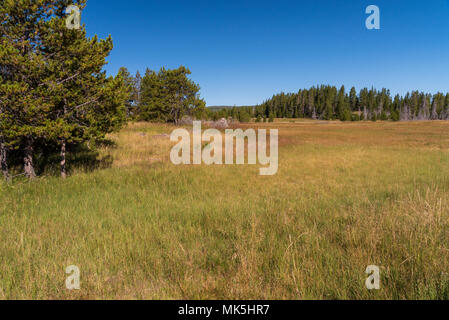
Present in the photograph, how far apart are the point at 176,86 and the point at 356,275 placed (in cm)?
4134

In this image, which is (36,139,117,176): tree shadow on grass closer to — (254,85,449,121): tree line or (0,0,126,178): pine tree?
(0,0,126,178): pine tree

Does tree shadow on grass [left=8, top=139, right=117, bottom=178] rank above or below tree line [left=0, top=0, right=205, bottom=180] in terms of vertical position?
below

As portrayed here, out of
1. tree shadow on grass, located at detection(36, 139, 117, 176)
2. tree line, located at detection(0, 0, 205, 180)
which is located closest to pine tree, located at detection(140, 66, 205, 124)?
tree shadow on grass, located at detection(36, 139, 117, 176)

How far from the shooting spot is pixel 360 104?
122188 mm

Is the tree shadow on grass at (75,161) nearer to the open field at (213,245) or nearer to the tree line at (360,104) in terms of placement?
the open field at (213,245)

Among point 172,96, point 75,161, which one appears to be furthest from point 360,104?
point 75,161

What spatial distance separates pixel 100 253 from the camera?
369cm

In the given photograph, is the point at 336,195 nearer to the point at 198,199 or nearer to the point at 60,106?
the point at 198,199

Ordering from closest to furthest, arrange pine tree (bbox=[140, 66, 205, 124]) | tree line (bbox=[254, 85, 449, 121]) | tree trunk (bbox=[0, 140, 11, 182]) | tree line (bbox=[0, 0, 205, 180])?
1. tree line (bbox=[0, 0, 205, 180])
2. tree trunk (bbox=[0, 140, 11, 182])
3. pine tree (bbox=[140, 66, 205, 124])
4. tree line (bbox=[254, 85, 449, 121])

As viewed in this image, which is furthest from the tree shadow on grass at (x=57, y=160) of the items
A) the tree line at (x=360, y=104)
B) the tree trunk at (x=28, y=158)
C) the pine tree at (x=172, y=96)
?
the tree line at (x=360, y=104)

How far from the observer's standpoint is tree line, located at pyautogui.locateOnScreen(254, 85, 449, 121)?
114938 mm

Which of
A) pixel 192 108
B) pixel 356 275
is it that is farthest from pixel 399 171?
pixel 192 108

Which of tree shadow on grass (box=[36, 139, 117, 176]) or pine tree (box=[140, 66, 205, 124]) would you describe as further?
pine tree (box=[140, 66, 205, 124])

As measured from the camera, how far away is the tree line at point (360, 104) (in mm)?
114938
